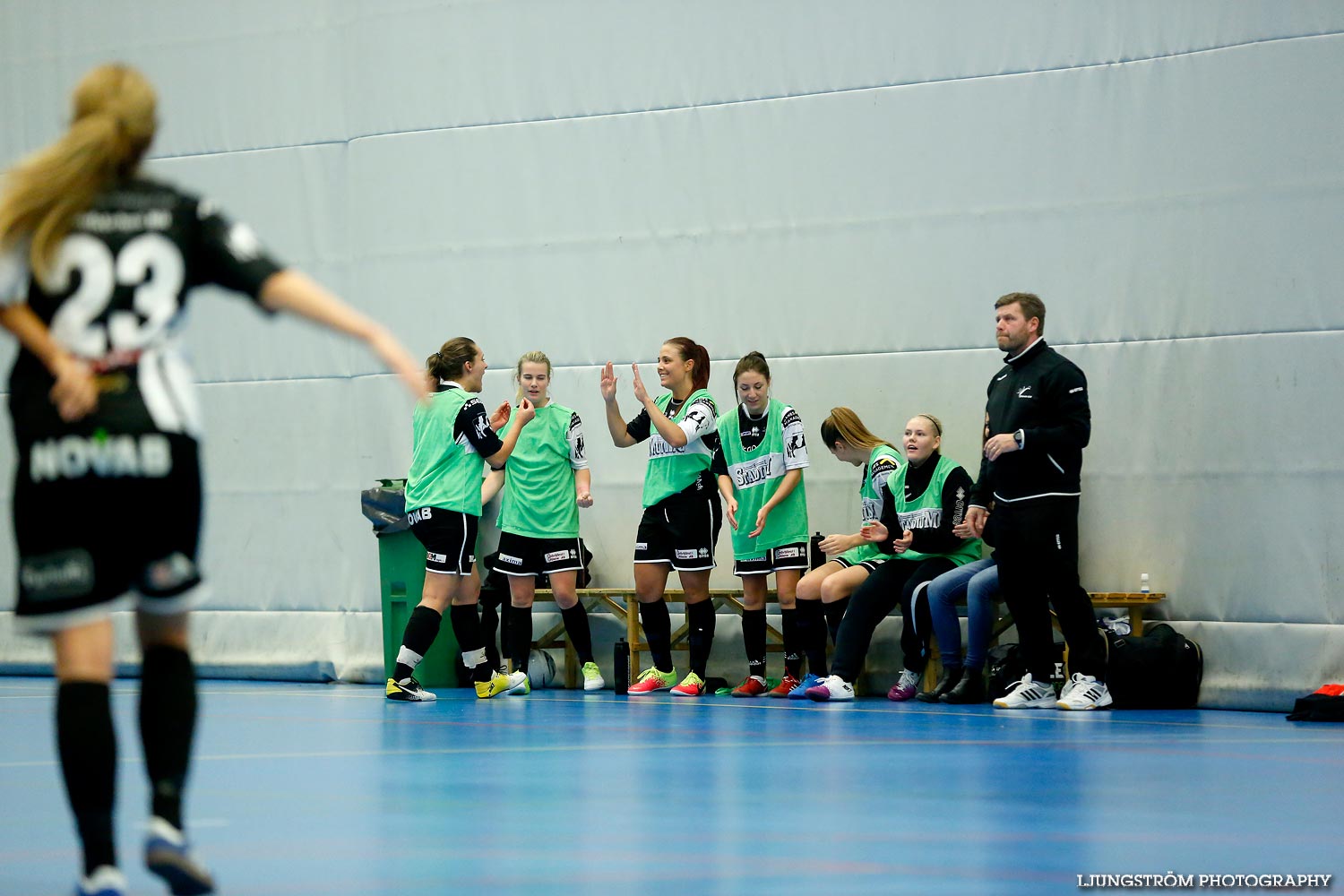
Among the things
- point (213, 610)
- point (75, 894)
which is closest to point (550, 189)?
point (213, 610)

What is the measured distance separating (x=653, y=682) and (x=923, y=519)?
5.75 feet

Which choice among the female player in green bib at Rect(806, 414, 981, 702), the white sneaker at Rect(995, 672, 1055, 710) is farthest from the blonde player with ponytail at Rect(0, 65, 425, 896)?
the female player in green bib at Rect(806, 414, 981, 702)

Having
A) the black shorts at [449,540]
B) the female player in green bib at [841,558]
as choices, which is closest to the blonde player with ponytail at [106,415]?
the black shorts at [449,540]

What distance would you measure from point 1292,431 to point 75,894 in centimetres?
635

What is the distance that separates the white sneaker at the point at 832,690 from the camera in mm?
8039

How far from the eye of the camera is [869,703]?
315 inches

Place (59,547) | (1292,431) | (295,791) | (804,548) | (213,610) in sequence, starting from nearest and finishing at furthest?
(59,547) → (295,791) → (1292,431) → (804,548) → (213,610)

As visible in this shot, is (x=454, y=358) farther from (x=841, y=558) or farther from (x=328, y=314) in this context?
(x=328, y=314)

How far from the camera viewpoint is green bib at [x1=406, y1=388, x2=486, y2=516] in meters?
8.25

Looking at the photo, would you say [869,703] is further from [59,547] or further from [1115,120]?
[59,547]

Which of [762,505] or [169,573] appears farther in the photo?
[762,505]

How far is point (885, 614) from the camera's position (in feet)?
27.0

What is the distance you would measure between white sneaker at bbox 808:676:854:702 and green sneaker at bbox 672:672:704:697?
0.73 meters

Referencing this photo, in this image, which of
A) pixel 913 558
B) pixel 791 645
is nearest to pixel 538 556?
pixel 791 645
